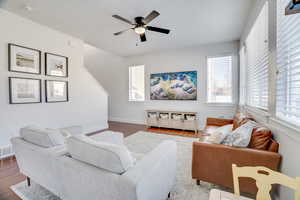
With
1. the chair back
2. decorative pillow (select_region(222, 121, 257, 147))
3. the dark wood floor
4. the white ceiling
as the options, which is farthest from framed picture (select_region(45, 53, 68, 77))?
the chair back

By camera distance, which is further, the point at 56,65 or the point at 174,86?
the point at 174,86

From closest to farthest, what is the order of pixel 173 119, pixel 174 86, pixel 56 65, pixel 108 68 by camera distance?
pixel 56 65 → pixel 173 119 → pixel 174 86 → pixel 108 68

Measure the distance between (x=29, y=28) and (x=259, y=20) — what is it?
14.3 ft

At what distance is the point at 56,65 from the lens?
3.38 metres

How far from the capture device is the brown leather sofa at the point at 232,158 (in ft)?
4.50

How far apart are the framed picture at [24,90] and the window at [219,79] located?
453cm

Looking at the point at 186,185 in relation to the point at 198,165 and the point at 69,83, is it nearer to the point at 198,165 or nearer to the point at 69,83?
the point at 198,165

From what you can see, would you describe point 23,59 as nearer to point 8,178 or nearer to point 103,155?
point 8,178

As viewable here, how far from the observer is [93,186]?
3.25 feet

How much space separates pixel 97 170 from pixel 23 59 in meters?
3.18

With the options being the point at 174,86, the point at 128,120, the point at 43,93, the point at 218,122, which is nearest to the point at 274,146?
the point at 218,122

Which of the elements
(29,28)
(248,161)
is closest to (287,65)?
(248,161)

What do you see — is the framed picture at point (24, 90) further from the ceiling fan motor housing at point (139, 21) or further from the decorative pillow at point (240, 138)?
the decorative pillow at point (240, 138)

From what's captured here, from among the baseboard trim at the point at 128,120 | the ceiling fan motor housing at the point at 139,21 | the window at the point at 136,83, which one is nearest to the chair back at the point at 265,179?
the ceiling fan motor housing at the point at 139,21
